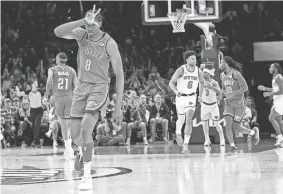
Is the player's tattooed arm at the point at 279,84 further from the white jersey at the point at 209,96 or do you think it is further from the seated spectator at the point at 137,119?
the seated spectator at the point at 137,119

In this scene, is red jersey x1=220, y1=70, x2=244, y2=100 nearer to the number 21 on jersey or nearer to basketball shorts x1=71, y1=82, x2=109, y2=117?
the number 21 on jersey

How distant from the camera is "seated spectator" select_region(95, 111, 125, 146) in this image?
1761 cm

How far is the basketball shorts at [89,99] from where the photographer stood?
736 centimetres

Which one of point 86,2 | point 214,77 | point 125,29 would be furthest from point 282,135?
point 86,2

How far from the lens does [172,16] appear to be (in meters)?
16.1

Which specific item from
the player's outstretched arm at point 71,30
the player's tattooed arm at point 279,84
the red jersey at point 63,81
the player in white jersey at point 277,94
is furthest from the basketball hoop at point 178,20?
the player's outstretched arm at point 71,30

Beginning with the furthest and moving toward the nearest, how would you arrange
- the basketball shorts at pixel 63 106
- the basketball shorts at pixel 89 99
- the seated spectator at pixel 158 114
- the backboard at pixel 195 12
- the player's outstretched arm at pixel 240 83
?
the seated spectator at pixel 158 114, the backboard at pixel 195 12, the player's outstretched arm at pixel 240 83, the basketball shorts at pixel 63 106, the basketball shorts at pixel 89 99

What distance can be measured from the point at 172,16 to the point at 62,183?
914 centimetres

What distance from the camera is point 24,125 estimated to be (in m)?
Result: 19.0

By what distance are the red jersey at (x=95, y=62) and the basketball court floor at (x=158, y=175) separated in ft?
4.21

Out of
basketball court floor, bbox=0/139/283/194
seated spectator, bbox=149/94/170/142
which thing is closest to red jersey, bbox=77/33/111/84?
basketball court floor, bbox=0/139/283/194

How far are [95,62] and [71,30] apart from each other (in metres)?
0.48

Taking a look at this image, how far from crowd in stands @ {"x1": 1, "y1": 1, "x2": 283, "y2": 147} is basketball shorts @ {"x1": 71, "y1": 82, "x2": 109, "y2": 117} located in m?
11.5

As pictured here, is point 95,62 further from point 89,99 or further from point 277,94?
point 277,94
